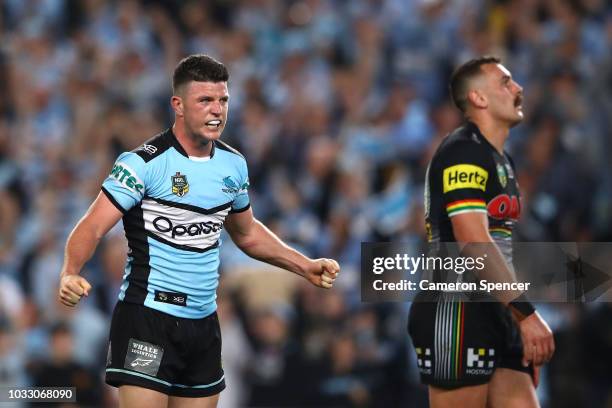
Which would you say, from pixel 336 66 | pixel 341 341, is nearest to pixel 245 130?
pixel 336 66

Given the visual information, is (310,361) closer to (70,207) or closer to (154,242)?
(70,207)

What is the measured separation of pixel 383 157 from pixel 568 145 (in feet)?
6.30

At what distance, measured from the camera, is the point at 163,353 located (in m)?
5.60

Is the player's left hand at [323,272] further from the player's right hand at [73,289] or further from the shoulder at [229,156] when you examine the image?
the player's right hand at [73,289]

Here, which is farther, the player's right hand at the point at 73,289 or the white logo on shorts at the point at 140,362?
the white logo on shorts at the point at 140,362

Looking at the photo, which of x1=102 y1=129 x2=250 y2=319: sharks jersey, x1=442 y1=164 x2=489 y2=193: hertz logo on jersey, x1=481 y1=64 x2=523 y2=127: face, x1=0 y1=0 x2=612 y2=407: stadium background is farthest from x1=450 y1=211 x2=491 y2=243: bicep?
x1=0 y1=0 x2=612 y2=407: stadium background

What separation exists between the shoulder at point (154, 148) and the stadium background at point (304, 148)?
4683 mm

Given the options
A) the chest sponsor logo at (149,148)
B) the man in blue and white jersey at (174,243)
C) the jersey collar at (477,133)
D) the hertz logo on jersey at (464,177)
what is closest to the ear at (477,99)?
the jersey collar at (477,133)

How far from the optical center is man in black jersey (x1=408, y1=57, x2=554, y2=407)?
5.95m

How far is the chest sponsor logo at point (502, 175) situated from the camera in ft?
20.3

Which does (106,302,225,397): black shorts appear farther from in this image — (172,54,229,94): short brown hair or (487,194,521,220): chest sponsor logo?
(487,194,521,220): chest sponsor logo

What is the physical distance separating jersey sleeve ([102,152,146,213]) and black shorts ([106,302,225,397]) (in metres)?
0.56

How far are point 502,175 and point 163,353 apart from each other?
213cm

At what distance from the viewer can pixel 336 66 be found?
1302 centimetres
